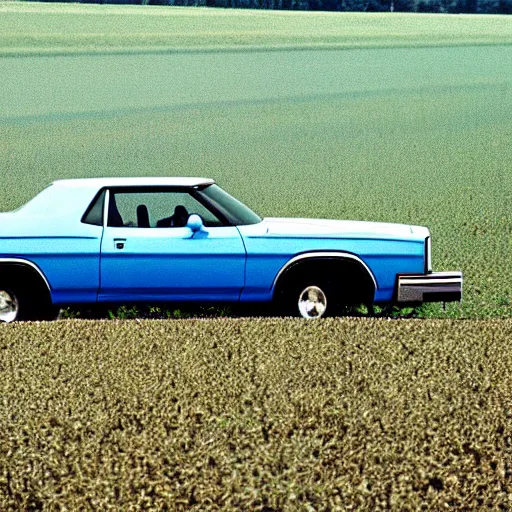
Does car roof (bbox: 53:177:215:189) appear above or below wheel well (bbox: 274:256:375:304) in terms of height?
above

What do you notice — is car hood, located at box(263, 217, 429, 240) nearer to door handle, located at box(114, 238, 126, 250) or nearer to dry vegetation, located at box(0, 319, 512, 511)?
dry vegetation, located at box(0, 319, 512, 511)

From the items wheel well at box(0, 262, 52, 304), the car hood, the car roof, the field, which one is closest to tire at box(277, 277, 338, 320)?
the field

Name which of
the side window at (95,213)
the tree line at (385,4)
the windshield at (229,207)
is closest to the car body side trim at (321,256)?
the windshield at (229,207)

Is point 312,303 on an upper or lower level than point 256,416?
upper

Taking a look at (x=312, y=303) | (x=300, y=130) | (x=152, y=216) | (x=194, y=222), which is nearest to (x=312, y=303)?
(x=312, y=303)

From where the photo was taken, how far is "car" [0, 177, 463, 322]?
6305mm

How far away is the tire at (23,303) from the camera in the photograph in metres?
6.44

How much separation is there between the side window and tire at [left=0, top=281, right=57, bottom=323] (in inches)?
19.9

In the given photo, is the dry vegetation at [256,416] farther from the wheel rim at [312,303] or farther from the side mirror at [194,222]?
the side mirror at [194,222]

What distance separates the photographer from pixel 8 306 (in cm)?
655

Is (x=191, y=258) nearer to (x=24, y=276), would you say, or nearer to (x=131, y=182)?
(x=131, y=182)

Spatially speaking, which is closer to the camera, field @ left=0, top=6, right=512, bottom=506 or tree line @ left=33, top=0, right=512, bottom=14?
field @ left=0, top=6, right=512, bottom=506

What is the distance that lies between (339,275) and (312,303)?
26cm

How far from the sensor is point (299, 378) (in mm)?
5398
